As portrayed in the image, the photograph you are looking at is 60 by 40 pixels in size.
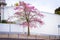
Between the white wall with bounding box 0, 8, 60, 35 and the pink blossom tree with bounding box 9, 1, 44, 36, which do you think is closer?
the pink blossom tree with bounding box 9, 1, 44, 36

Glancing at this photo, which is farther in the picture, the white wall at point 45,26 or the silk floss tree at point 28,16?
the white wall at point 45,26

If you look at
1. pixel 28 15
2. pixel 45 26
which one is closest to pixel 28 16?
pixel 28 15

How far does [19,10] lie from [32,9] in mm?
2230

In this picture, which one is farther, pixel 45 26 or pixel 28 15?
pixel 45 26

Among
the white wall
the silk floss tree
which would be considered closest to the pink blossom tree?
the silk floss tree

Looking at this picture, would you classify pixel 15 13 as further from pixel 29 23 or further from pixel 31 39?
pixel 31 39

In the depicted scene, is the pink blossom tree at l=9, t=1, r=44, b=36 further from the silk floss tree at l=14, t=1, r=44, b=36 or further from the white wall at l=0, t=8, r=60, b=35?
the white wall at l=0, t=8, r=60, b=35

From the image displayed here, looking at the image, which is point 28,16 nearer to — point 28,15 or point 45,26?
point 28,15

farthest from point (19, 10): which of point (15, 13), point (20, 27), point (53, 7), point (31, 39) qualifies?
point (53, 7)

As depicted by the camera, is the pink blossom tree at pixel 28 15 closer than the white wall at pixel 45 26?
Yes

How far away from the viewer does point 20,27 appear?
3078 cm

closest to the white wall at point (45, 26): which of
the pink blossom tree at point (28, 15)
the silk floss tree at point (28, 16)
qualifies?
the silk floss tree at point (28, 16)

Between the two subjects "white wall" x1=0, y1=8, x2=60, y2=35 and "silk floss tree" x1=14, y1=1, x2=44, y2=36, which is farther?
"white wall" x1=0, y1=8, x2=60, y2=35

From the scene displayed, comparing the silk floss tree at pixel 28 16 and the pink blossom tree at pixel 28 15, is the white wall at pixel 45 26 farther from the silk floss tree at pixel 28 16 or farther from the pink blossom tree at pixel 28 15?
the pink blossom tree at pixel 28 15
